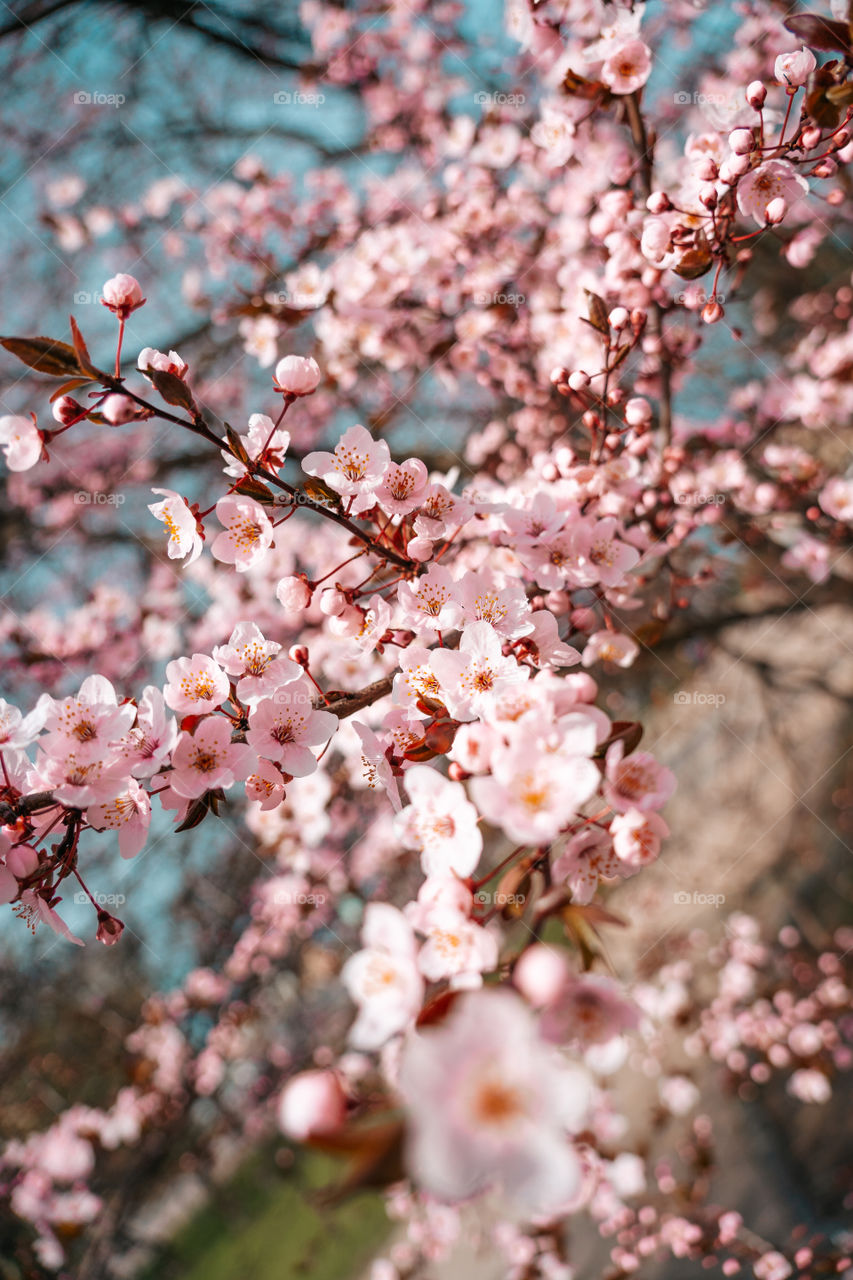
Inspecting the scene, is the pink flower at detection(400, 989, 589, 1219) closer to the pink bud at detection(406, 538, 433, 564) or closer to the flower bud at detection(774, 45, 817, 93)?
the pink bud at detection(406, 538, 433, 564)

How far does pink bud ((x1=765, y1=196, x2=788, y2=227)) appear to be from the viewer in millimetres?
1131

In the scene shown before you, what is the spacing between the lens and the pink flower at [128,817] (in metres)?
0.92

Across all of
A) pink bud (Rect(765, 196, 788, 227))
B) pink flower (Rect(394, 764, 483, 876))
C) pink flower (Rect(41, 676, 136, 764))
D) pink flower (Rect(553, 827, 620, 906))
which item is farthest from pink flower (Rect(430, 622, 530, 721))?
pink bud (Rect(765, 196, 788, 227))

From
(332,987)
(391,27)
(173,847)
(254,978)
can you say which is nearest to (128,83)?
(391,27)

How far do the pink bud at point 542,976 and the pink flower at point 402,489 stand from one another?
0.70m

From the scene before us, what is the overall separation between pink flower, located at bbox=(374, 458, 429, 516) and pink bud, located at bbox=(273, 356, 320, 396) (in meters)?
0.18

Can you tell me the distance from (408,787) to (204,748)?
31 centimetres

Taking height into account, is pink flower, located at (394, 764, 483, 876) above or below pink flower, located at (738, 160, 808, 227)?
below

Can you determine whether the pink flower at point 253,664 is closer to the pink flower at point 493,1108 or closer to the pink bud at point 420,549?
the pink bud at point 420,549

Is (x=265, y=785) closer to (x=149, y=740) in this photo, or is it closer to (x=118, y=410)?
(x=149, y=740)

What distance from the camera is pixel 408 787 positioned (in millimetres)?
856

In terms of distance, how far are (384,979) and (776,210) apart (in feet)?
4.32

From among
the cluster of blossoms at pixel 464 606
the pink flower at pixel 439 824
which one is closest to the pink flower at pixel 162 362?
the cluster of blossoms at pixel 464 606

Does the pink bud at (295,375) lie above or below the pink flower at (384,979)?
above
